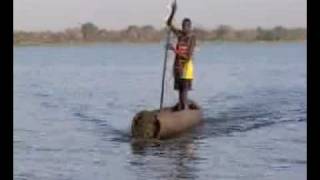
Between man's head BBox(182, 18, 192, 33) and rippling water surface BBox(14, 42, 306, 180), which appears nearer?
rippling water surface BBox(14, 42, 306, 180)

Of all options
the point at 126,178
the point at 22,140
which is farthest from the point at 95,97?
the point at 126,178

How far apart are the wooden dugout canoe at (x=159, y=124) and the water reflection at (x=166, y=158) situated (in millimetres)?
84

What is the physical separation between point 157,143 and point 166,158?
546mm

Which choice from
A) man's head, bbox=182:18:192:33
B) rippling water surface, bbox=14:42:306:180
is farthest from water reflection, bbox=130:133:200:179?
man's head, bbox=182:18:192:33

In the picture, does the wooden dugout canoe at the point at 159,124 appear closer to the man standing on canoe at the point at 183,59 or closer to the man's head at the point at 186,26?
the man standing on canoe at the point at 183,59

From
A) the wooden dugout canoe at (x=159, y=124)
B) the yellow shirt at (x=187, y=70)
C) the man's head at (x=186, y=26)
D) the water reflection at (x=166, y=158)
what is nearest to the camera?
the water reflection at (x=166, y=158)

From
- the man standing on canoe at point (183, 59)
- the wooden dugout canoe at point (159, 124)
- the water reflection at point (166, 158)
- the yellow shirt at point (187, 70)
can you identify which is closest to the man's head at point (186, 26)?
the man standing on canoe at point (183, 59)

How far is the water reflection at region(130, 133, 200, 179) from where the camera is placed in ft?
17.8

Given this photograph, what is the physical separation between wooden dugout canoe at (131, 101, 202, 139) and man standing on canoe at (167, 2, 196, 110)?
246mm

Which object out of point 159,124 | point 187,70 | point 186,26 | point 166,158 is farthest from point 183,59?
point 166,158

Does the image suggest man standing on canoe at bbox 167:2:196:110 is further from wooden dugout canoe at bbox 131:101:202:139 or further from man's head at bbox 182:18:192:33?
wooden dugout canoe at bbox 131:101:202:139

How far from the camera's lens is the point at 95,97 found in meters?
13.2

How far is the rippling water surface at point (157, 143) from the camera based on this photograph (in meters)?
5.69

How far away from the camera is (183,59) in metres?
6.88
